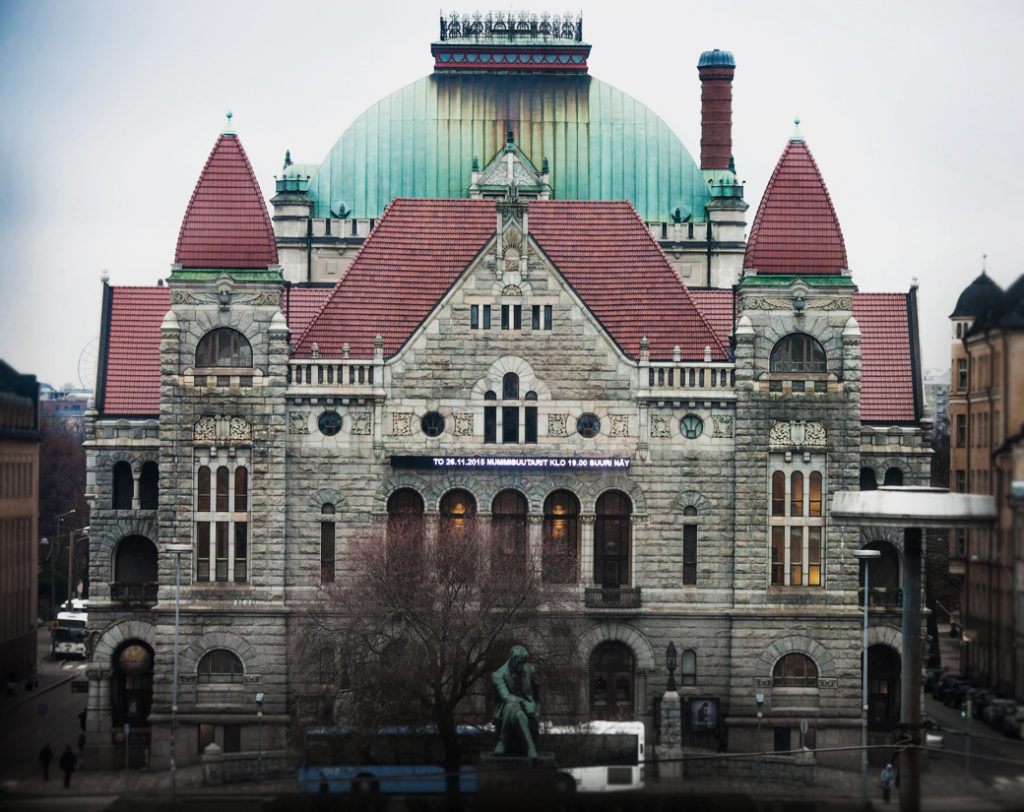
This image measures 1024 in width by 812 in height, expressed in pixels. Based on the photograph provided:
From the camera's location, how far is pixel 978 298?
3978cm

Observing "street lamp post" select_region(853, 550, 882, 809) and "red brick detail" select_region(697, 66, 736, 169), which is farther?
"red brick detail" select_region(697, 66, 736, 169)

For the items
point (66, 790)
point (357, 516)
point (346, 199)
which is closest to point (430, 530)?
point (357, 516)

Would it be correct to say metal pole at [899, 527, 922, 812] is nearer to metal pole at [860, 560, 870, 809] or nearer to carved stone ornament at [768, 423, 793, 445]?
metal pole at [860, 560, 870, 809]

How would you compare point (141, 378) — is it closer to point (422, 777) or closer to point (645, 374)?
point (645, 374)

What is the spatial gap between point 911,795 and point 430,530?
85.4ft

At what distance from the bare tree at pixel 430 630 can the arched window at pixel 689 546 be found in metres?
4.59

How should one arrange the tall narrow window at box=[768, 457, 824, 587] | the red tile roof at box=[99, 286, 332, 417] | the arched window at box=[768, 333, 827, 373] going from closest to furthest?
the tall narrow window at box=[768, 457, 824, 587], the arched window at box=[768, 333, 827, 373], the red tile roof at box=[99, 286, 332, 417]

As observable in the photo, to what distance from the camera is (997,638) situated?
131ft

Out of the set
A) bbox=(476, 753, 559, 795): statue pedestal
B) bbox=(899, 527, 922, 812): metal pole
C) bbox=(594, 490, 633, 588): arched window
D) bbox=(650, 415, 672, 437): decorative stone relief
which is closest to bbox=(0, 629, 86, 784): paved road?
bbox=(476, 753, 559, 795): statue pedestal

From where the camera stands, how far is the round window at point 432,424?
67.2m

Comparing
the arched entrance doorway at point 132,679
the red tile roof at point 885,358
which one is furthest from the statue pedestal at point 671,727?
the arched entrance doorway at point 132,679

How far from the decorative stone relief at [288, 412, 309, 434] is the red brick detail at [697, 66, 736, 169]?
3236cm

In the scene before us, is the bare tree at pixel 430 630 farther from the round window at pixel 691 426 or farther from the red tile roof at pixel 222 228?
the red tile roof at pixel 222 228

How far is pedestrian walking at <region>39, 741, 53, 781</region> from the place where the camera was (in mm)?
48875
